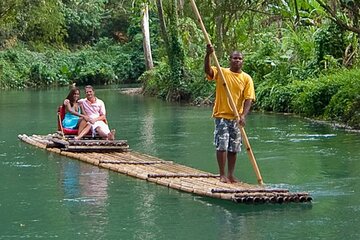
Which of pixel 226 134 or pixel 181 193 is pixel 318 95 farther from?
pixel 181 193

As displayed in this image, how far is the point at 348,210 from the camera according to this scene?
9.20 metres

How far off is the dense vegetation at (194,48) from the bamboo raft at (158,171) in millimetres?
3832

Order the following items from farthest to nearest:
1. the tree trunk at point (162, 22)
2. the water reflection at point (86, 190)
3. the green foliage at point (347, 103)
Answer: the tree trunk at point (162, 22) < the green foliage at point (347, 103) < the water reflection at point (86, 190)

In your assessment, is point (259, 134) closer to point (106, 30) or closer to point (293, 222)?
point (293, 222)

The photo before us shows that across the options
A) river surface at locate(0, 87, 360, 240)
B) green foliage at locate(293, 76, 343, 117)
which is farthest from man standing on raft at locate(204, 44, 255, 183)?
green foliage at locate(293, 76, 343, 117)

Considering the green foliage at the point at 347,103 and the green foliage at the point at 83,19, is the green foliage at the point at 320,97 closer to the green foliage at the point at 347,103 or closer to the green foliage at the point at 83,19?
the green foliage at the point at 347,103

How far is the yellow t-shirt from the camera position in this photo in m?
10.1

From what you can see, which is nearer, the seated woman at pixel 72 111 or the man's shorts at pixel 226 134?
the man's shorts at pixel 226 134

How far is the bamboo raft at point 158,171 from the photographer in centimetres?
941

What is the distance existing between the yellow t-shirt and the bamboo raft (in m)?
0.89

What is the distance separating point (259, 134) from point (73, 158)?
16.1ft

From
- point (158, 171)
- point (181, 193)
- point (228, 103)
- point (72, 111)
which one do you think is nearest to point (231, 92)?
point (228, 103)

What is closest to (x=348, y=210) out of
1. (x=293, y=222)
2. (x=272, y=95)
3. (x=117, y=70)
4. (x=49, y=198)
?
(x=293, y=222)

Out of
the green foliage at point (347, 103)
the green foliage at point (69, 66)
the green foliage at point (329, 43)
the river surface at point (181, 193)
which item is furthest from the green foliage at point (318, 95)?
the green foliage at point (69, 66)
